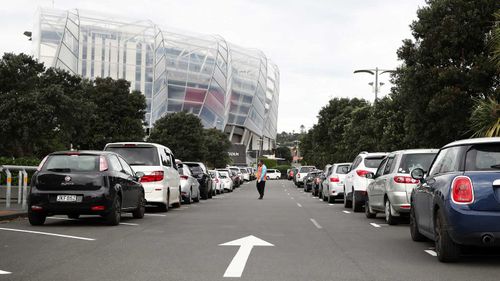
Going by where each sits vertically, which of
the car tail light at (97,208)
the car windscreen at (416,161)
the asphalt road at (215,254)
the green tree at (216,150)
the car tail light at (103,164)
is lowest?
the asphalt road at (215,254)

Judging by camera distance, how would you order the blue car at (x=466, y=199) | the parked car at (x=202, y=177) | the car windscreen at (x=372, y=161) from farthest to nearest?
the parked car at (x=202, y=177) → the car windscreen at (x=372, y=161) → the blue car at (x=466, y=199)

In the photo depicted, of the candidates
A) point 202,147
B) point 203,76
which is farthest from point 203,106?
point 202,147

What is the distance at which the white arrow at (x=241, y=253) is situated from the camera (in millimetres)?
7602

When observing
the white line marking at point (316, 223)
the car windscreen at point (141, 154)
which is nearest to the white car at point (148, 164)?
the car windscreen at point (141, 154)

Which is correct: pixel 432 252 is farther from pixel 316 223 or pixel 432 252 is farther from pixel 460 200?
pixel 316 223

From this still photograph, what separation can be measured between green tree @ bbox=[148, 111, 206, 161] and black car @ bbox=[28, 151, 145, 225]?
126ft

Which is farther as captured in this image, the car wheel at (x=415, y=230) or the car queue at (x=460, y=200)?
the car wheel at (x=415, y=230)

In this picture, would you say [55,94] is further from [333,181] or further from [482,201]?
[482,201]

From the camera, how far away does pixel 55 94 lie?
86.9 feet

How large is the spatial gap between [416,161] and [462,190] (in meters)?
6.08

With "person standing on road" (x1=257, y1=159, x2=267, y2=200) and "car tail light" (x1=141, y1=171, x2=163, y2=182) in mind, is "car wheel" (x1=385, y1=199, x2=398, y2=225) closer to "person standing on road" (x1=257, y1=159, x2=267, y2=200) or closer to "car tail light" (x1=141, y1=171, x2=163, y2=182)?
"car tail light" (x1=141, y1=171, x2=163, y2=182)

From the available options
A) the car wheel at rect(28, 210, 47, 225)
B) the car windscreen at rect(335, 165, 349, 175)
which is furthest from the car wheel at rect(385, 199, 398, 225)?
the car windscreen at rect(335, 165, 349, 175)

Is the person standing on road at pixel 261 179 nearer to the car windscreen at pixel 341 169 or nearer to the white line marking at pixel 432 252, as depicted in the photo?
the car windscreen at pixel 341 169

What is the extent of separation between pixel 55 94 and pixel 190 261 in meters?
19.7
